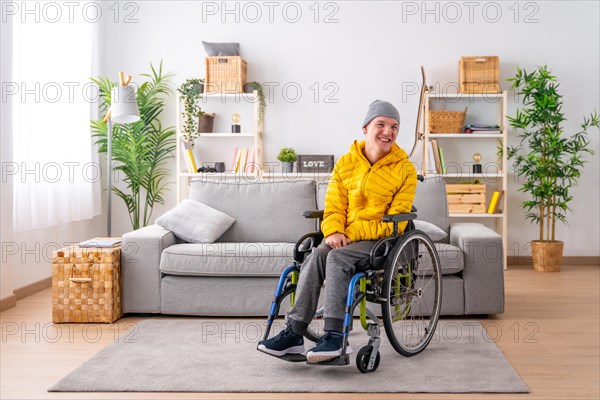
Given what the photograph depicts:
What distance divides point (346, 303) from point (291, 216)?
5.19 ft

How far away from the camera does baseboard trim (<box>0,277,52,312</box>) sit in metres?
4.38

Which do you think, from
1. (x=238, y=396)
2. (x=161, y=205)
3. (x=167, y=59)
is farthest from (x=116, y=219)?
(x=238, y=396)

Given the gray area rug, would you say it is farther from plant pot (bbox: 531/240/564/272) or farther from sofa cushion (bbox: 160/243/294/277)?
plant pot (bbox: 531/240/564/272)

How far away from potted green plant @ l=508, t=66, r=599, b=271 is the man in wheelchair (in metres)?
2.90

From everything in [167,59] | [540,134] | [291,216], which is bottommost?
[291,216]

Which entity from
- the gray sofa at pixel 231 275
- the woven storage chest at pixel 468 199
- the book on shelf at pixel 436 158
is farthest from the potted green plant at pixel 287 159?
the gray sofa at pixel 231 275

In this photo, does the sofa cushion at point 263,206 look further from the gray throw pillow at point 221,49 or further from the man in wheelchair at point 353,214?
the gray throw pillow at point 221,49

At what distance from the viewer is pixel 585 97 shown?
6.21 m

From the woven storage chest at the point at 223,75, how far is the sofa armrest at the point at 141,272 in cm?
227

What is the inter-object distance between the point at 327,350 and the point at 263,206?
176cm

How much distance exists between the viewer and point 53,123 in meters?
5.27

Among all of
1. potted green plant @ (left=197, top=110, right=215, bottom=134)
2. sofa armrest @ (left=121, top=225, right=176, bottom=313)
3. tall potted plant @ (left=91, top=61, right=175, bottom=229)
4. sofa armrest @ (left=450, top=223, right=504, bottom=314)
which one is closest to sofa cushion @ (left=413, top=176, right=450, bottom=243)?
sofa armrest @ (left=450, top=223, right=504, bottom=314)

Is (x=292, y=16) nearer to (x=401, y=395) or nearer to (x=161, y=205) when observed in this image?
(x=161, y=205)

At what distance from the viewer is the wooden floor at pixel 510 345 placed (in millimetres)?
2779
